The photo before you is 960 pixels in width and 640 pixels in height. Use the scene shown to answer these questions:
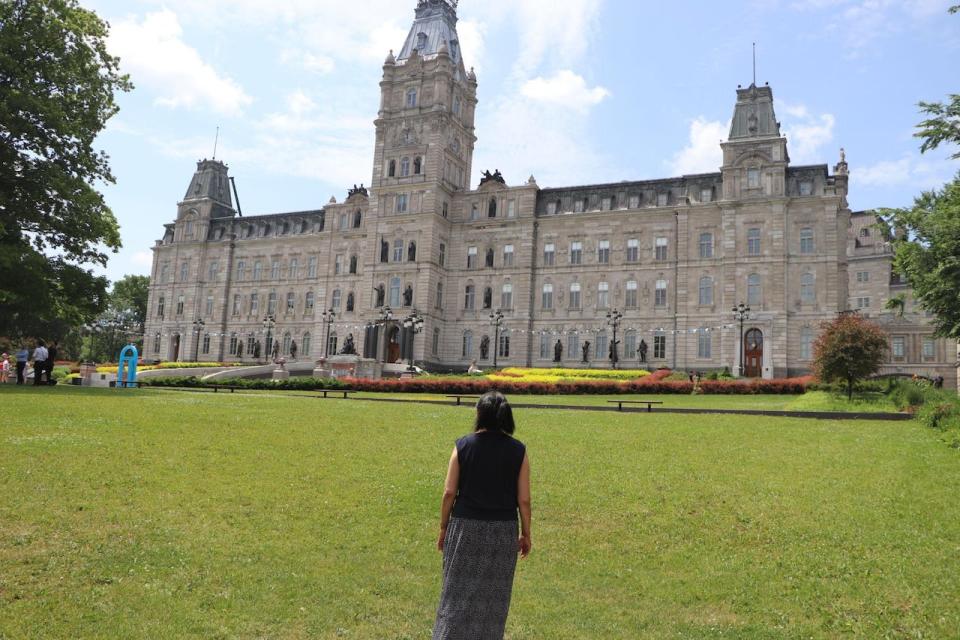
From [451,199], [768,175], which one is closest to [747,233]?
[768,175]

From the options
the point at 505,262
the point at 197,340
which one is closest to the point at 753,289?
the point at 505,262

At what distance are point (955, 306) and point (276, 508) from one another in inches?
846

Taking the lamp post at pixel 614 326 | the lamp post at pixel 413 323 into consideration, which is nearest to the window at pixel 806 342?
the lamp post at pixel 614 326

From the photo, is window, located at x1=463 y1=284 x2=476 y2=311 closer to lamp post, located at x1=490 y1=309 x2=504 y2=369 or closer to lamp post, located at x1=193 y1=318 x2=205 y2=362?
lamp post, located at x1=490 y1=309 x2=504 y2=369

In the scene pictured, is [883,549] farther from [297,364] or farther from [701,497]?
[297,364]

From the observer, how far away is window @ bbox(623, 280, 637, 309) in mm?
60031

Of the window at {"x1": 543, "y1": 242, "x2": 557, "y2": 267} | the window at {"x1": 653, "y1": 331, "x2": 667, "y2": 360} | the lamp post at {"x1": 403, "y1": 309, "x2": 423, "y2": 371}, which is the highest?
the window at {"x1": 543, "y1": 242, "x2": 557, "y2": 267}

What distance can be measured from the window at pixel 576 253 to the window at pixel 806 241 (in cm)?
1725

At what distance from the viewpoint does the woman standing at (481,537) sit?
6312 millimetres

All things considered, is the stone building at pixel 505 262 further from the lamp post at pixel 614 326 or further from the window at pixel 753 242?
the lamp post at pixel 614 326

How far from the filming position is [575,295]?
62094 mm

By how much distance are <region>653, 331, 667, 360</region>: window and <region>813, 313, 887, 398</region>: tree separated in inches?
1040

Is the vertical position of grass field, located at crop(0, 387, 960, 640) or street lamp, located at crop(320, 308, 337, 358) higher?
street lamp, located at crop(320, 308, 337, 358)

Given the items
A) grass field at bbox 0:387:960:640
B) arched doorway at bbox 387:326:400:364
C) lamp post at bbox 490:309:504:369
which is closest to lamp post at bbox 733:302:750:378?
lamp post at bbox 490:309:504:369
